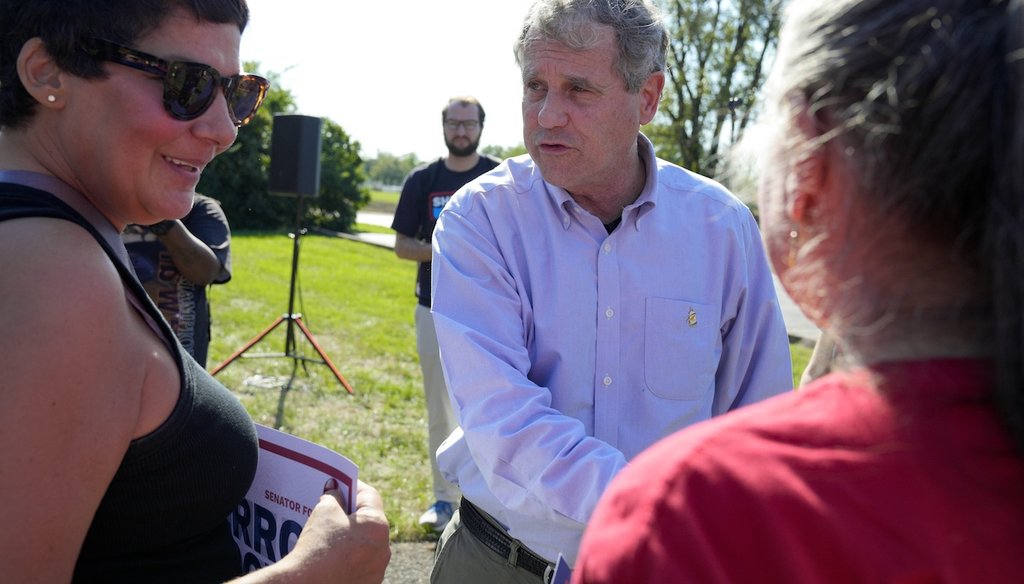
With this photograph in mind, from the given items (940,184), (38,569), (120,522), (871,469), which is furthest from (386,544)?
(940,184)

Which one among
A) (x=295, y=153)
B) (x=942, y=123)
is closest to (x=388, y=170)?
(x=295, y=153)

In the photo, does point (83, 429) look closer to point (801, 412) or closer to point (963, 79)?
point (801, 412)

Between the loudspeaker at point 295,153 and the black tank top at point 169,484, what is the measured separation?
6.94 metres

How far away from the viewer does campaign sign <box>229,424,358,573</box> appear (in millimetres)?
1551

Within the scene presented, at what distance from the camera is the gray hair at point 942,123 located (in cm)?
66

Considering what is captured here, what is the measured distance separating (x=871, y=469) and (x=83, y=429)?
991 millimetres

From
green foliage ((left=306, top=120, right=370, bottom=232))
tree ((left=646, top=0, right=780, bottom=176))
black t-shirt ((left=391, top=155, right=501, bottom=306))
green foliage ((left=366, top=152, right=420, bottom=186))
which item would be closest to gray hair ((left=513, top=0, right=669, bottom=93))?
black t-shirt ((left=391, top=155, right=501, bottom=306))

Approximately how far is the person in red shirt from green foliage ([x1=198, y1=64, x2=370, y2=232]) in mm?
22158

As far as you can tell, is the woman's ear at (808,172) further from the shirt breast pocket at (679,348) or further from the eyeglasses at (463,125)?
the eyeglasses at (463,125)

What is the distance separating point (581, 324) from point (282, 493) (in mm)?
837

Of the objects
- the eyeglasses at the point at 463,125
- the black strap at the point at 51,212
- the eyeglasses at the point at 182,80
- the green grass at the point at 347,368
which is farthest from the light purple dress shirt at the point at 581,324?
the eyeglasses at the point at 463,125

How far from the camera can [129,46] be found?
1.37 meters

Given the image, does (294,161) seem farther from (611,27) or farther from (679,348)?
(679,348)

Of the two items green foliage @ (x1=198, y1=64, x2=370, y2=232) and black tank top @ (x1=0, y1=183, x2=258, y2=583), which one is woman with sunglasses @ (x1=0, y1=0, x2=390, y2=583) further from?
green foliage @ (x1=198, y1=64, x2=370, y2=232)
